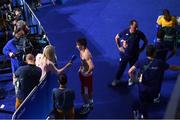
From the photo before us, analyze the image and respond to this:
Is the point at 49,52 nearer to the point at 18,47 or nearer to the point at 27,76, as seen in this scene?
the point at 27,76

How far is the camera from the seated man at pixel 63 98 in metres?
5.78

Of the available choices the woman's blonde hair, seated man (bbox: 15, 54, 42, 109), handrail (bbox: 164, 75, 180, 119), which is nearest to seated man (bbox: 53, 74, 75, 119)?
seated man (bbox: 15, 54, 42, 109)

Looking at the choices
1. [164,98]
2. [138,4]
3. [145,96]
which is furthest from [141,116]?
[138,4]

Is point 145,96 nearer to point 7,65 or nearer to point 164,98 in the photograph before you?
point 164,98

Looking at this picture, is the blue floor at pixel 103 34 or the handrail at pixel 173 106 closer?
the handrail at pixel 173 106

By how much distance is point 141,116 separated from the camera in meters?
6.79

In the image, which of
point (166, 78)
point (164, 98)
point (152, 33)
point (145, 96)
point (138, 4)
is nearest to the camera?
point (145, 96)

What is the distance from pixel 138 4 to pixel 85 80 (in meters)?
8.90

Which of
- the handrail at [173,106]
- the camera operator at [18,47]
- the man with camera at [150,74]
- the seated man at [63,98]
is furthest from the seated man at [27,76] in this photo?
the handrail at [173,106]

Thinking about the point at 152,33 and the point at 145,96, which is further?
the point at 152,33

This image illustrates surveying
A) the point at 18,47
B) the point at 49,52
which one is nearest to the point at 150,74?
the point at 49,52

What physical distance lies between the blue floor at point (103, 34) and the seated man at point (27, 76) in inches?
69.3

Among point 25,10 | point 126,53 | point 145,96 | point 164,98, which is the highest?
point 25,10

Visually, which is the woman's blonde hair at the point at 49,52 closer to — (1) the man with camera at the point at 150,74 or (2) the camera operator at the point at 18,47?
(2) the camera operator at the point at 18,47
